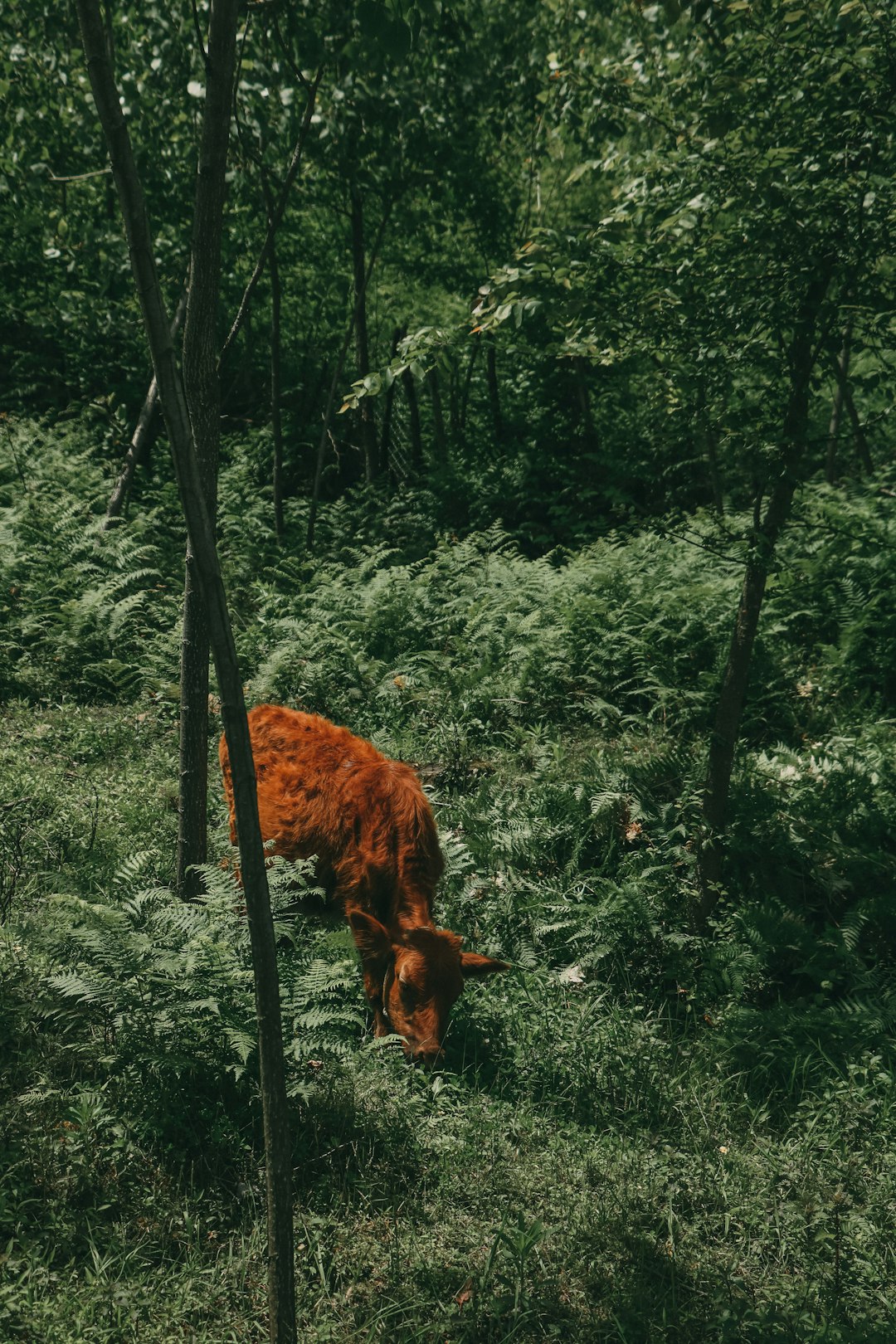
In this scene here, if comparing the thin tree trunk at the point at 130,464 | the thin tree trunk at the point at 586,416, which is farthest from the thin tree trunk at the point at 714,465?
the thin tree trunk at the point at 130,464

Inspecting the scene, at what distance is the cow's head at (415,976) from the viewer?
4113mm

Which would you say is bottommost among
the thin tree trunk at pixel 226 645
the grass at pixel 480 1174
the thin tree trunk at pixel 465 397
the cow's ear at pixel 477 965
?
the grass at pixel 480 1174

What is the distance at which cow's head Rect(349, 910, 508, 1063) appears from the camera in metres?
4.11

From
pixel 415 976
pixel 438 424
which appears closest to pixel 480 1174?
pixel 415 976

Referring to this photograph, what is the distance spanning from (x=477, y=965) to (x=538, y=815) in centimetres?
200

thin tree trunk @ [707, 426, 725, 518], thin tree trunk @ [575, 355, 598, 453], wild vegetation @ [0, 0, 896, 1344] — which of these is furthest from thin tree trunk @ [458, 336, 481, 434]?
wild vegetation @ [0, 0, 896, 1344]

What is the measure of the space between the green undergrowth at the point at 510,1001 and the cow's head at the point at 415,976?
17cm

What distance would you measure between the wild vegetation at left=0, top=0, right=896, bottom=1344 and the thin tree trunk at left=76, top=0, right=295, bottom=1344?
43cm

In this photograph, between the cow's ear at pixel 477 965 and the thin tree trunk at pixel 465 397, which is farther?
the thin tree trunk at pixel 465 397

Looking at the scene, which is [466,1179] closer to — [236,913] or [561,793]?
[236,913]

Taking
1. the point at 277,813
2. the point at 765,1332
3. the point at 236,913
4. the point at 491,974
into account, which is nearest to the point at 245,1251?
the point at 236,913

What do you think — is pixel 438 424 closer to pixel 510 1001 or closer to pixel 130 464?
pixel 130 464

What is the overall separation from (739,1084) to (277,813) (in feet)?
9.04

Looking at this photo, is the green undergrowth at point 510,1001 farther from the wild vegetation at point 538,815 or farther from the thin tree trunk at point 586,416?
the thin tree trunk at point 586,416
